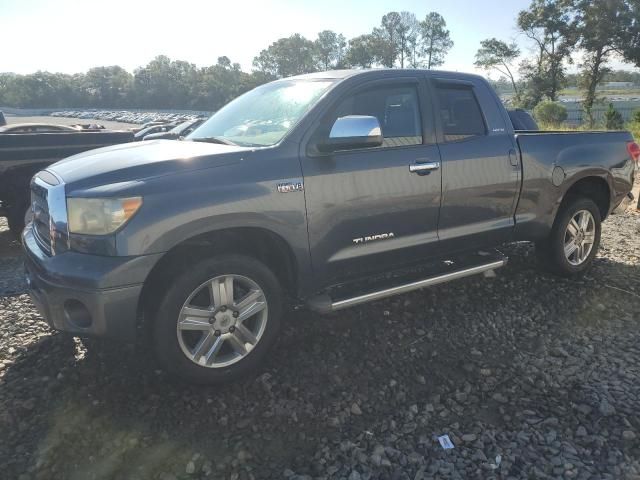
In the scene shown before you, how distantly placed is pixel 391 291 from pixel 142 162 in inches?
70.6

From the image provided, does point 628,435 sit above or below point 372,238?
below

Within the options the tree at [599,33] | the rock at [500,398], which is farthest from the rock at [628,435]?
the tree at [599,33]

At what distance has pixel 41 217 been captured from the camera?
299cm

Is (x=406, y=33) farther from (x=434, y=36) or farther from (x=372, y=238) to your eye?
(x=372, y=238)

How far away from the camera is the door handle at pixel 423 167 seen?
3.41 m

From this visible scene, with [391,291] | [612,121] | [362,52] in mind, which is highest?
[362,52]

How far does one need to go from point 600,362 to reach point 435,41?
93.3m

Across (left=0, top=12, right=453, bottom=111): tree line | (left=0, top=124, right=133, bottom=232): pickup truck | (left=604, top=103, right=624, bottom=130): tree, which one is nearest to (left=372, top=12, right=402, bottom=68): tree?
(left=0, top=12, right=453, bottom=111): tree line

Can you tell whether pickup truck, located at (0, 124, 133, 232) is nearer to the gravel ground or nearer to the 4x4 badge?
the gravel ground

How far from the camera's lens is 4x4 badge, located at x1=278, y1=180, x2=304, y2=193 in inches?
114

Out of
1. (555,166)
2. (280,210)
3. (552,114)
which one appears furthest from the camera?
(552,114)

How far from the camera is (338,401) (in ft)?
9.14

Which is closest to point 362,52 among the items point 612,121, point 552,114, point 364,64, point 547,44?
point 364,64

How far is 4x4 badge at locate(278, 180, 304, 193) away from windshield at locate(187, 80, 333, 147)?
12.2 inches
